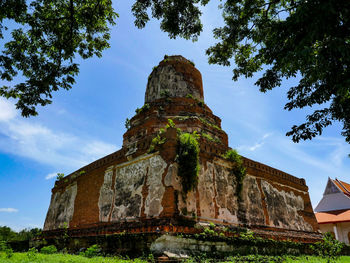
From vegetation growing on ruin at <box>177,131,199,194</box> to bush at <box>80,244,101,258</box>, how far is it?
304 cm

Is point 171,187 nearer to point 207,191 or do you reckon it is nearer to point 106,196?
point 207,191

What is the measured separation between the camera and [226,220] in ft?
26.0

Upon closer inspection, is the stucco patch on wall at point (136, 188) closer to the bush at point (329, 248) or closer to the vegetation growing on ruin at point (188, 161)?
the vegetation growing on ruin at point (188, 161)

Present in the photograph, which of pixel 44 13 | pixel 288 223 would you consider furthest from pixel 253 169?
pixel 44 13

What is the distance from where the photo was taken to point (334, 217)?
19078 mm

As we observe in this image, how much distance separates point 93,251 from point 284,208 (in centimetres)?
855

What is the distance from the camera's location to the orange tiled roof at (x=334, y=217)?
18.2m

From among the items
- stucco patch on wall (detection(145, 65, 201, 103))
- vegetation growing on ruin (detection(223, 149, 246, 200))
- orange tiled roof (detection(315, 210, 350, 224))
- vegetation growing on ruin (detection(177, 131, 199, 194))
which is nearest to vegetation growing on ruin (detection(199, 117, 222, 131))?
vegetation growing on ruin (detection(223, 149, 246, 200))

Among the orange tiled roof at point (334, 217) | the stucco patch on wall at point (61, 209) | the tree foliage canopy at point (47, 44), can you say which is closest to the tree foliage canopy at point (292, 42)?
the tree foliage canopy at point (47, 44)

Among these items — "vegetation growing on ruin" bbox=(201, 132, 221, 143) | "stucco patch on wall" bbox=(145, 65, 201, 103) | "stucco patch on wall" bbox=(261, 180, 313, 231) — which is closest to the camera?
"vegetation growing on ruin" bbox=(201, 132, 221, 143)

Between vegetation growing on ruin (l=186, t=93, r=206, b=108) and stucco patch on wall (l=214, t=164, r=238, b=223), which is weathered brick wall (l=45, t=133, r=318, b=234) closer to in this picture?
stucco patch on wall (l=214, t=164, r=238, b=223)

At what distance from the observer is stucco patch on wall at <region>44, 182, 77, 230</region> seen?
37.0 feet

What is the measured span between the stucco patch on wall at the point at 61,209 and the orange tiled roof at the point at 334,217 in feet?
61.3

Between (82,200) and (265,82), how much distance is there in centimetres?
893
